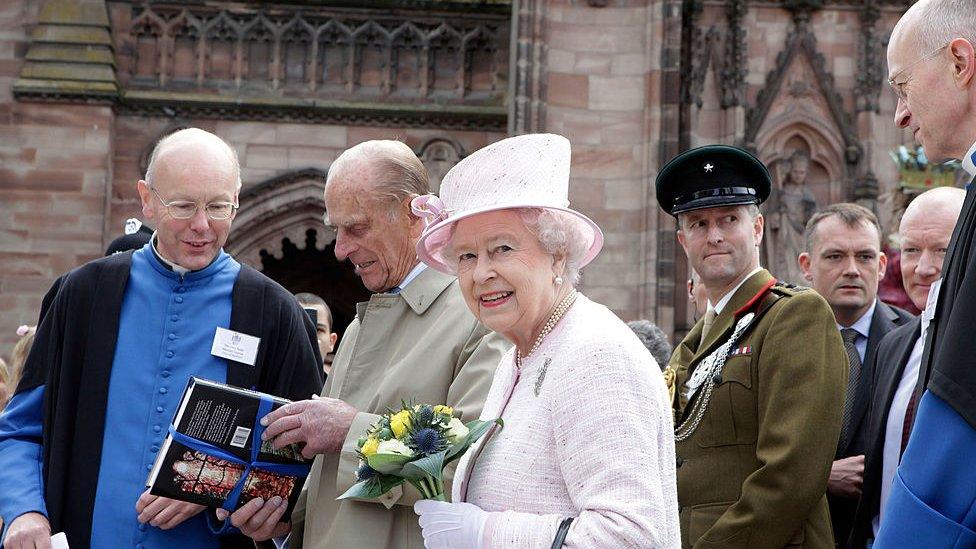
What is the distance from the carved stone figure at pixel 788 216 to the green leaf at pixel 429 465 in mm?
9231

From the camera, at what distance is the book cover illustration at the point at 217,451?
2941 millimetres

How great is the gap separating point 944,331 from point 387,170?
1622 mm

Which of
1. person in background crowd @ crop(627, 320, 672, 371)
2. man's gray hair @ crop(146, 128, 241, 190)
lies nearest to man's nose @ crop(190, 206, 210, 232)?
man's gray hair @ crop(146, 128, 241, 190)

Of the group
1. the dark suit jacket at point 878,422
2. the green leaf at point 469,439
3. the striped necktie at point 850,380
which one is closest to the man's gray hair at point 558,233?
the green leaf at point 469,439

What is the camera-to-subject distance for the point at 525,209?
2.38m

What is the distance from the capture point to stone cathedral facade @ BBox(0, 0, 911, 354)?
11.6 metres

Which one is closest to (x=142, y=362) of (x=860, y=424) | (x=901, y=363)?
(x=901, y=363)

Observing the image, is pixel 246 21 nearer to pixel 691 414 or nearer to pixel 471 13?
pixel 471 13

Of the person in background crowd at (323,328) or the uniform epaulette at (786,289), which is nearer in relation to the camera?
the uniform epaulette at (786,289)

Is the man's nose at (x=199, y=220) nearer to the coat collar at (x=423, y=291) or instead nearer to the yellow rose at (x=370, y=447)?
the coat collar at (x=423, y=291)

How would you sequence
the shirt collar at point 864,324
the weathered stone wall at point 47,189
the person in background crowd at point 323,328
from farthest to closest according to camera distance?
1. the weathered stone wall at point 47,189
2. the person in background crowd at point 323,328
3. the shirt collar at point 864,324

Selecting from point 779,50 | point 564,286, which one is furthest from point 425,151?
point 564,286

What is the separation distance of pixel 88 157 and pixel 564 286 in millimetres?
11014

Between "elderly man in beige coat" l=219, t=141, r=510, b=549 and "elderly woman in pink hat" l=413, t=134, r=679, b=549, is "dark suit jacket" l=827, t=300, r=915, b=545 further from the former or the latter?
"elderly woman in pink hat" l=413, t=134, r=679, b=549
